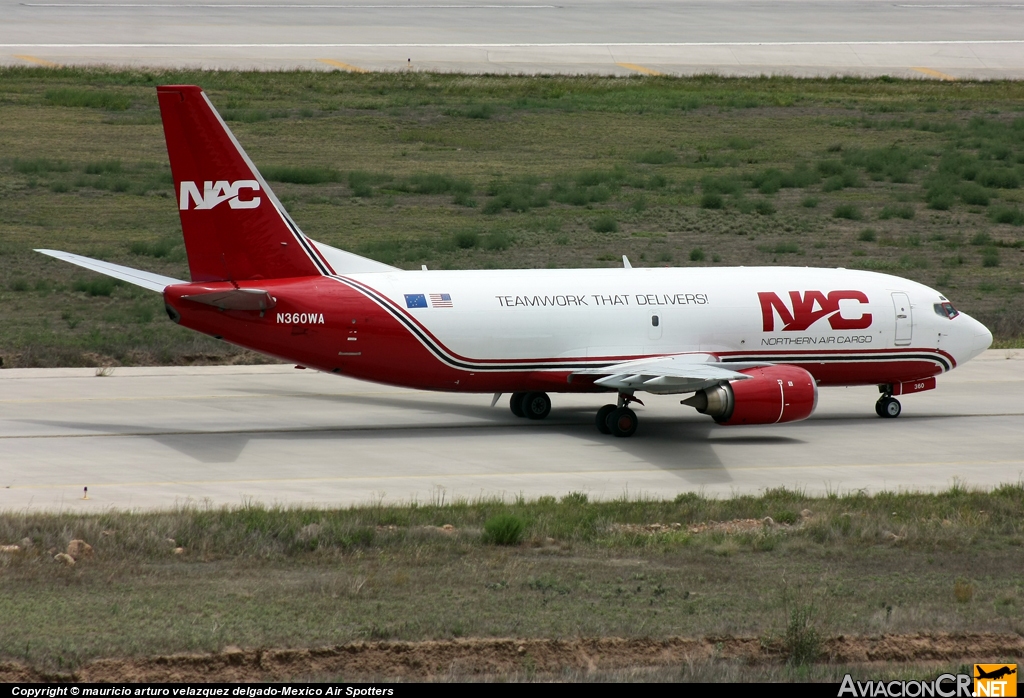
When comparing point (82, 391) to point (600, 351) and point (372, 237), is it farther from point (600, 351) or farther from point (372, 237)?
point (372, 237)

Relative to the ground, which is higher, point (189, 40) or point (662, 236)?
point (189, 40)

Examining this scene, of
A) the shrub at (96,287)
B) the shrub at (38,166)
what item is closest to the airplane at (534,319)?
the shrub at (96,287)

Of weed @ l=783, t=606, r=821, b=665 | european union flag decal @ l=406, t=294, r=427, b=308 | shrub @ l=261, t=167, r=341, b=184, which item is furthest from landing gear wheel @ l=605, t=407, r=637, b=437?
→ shrub @ l=261, t=167, r=341, b=184

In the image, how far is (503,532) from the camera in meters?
19.7

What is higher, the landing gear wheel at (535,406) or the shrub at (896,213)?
the shrub at (896,213)

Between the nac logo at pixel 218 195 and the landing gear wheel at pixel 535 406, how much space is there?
775 cm

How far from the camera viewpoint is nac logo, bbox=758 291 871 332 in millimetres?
30605

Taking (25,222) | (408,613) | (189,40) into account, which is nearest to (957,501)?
(408,613)

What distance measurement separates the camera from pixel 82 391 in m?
32.1

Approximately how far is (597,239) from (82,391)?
28013 millimetres

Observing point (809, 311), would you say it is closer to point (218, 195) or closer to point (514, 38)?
point (218, 195)

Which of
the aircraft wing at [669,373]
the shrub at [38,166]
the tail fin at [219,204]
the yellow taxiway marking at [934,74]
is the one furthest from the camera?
the yellow taxiway marking at [934,74]

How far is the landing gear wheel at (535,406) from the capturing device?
3081 centimetres

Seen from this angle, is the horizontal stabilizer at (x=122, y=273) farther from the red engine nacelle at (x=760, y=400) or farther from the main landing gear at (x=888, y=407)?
the main landing gear at (x=888, y=407)
